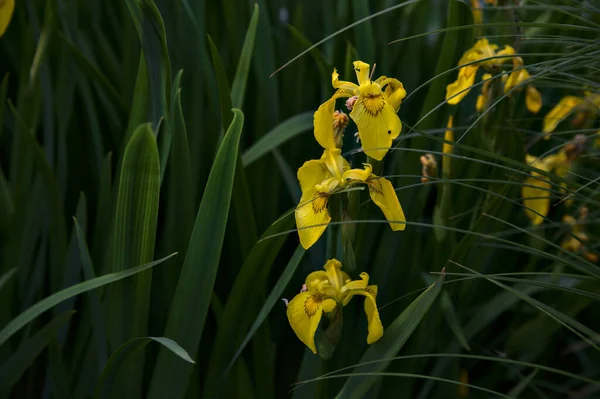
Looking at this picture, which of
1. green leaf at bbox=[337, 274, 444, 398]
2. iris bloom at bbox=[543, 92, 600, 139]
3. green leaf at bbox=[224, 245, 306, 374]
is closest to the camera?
green leaf at bbox=[337, 274, 444, 398]

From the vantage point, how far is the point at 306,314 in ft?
2.60

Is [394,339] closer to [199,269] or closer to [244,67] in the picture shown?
[199,269]

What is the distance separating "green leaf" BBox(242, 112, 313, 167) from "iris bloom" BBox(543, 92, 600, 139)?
0.37m

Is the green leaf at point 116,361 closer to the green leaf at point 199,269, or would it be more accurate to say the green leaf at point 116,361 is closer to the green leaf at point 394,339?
the green leaf at point 199,269

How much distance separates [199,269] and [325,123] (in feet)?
0.79

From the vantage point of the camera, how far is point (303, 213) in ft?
2.60

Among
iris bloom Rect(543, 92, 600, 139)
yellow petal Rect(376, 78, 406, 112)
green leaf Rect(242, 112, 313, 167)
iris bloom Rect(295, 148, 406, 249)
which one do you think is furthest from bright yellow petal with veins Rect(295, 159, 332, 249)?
iris bloom Rect(543, 92, 600, 139)

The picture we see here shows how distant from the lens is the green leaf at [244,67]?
1069 millimetres

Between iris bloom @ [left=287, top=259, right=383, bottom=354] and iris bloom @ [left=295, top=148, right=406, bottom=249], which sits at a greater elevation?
iris bloom @ [left=295, top=148, right=406, bottom=249]

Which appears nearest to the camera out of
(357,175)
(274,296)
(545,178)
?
(357,175)

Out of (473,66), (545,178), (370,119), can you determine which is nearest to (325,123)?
(370,119)

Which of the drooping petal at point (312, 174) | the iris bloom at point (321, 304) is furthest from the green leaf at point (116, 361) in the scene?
the drooping petal at point (312, 174)

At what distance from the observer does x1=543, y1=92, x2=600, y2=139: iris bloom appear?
1045 mm

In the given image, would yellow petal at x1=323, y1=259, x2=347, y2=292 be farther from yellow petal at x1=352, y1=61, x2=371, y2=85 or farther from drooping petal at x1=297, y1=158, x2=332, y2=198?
yellow petal at x1=352, y1=61, x2=371, y2=85
